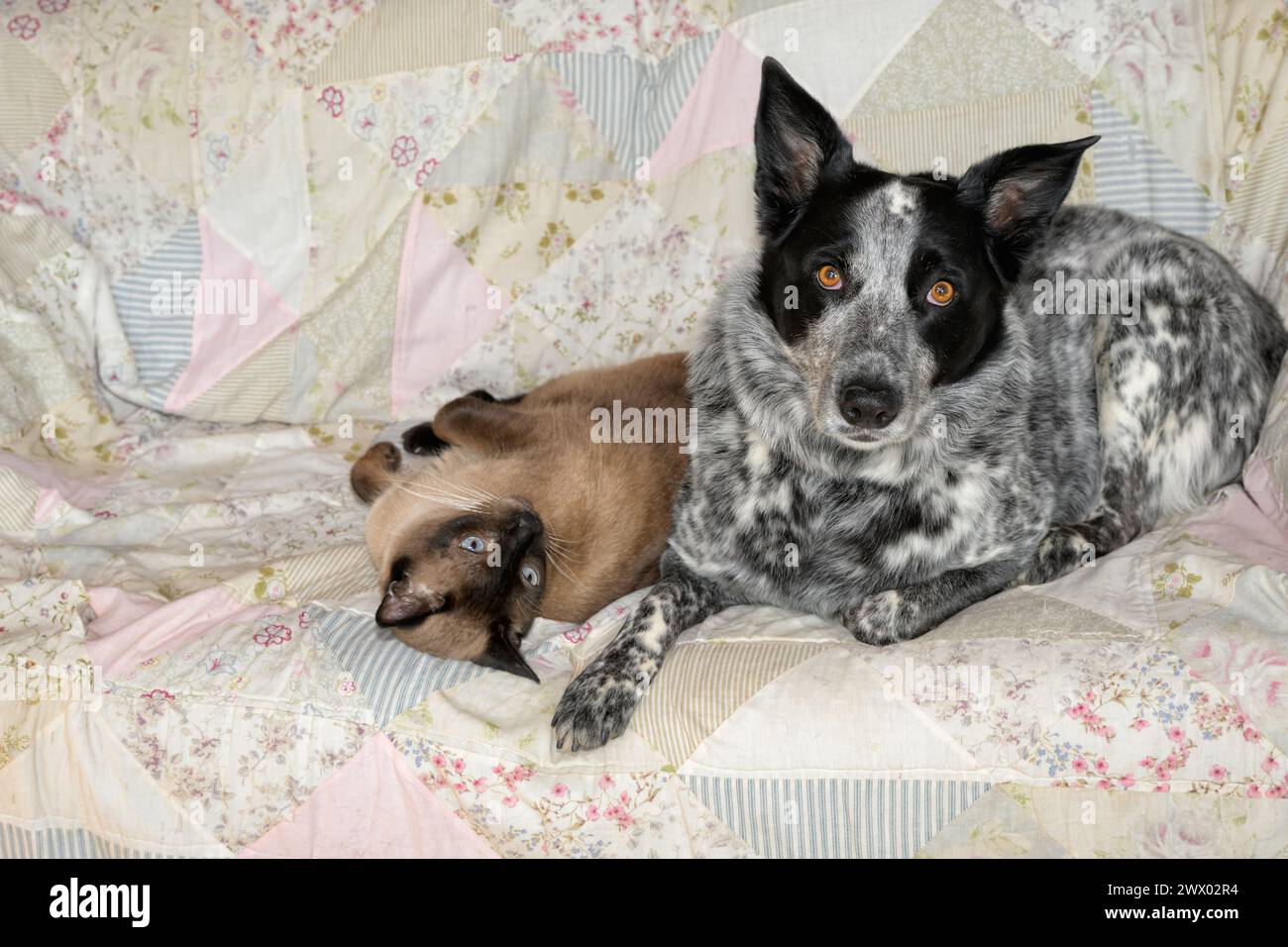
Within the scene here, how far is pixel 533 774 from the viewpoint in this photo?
255 cm

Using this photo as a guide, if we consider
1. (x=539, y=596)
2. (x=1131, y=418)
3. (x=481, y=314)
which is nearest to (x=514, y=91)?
(x=481, y=314)

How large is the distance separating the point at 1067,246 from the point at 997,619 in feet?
4.34

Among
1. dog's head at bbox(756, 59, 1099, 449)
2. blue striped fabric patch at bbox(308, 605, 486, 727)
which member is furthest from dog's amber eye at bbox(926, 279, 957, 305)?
blue striped fabric patch at bbox(308, 605, 486, 727)

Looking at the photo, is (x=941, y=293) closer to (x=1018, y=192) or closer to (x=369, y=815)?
(x=1018, y=192)

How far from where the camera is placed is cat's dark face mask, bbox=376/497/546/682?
279cm

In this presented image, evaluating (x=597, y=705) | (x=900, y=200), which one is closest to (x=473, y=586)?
(x=597, y=705)

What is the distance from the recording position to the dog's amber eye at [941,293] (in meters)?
2.61

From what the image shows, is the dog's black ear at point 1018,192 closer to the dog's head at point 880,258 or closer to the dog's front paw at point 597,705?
the dog's head at point 880,258

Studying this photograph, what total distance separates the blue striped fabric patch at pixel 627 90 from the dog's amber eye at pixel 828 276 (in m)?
1.57

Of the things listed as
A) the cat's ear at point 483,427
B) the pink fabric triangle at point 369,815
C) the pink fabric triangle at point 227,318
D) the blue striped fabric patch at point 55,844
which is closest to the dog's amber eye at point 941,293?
the cat's ear at point 483,427

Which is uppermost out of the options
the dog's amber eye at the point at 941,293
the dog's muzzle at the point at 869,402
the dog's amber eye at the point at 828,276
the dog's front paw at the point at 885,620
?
the dog's amber eye at the point at 828,276

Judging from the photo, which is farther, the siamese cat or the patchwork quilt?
the siamese cat

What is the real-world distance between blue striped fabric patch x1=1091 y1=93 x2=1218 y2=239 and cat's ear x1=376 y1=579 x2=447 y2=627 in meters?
2.58

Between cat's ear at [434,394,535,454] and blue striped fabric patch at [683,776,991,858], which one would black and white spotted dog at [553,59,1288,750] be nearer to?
blue striped fabric patch at [683,776,991,858]
